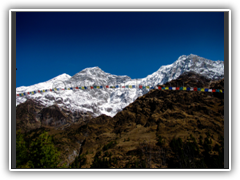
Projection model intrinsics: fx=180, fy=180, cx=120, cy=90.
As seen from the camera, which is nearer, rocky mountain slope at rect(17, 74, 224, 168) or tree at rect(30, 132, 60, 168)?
tree at rect(30, 132, 60, 168)

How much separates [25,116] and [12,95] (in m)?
160

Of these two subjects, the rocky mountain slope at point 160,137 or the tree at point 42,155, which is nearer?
the tree at point 42,155

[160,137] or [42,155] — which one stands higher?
[42,155]

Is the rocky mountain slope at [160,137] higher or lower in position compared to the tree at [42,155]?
lower

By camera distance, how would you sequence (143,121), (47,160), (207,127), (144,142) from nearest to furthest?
(47,160) < (144,142) < (207,127) < (143,121)

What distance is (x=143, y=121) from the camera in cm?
6525

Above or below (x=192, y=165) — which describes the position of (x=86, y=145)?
below

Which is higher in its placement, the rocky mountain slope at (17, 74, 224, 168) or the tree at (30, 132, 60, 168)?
the tree at (30, 132, 60, 168)

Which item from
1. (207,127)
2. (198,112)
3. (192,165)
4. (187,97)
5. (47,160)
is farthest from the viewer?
(187,97)

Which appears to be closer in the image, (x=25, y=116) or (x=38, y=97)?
(x=25, y=116)

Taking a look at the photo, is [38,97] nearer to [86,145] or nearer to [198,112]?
[86,145]

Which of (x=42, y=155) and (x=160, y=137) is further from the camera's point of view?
(x=160, y=137)
